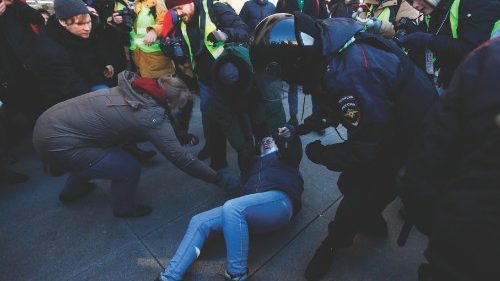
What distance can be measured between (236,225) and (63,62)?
196 centimetres

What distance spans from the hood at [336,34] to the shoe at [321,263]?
1.11m

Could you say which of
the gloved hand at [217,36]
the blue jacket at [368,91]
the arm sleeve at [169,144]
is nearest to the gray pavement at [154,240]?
the arm sleeve at [169,144]

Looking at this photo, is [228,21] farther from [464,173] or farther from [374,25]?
[464,173]

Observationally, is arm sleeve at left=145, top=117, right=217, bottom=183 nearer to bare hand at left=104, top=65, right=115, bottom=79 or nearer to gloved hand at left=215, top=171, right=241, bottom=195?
gloved hand at left=215, top=171, right=241, bottom=195

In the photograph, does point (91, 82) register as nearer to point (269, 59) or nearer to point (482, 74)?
point (269, 59)

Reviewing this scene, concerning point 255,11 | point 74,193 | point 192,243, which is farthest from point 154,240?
point 255,11

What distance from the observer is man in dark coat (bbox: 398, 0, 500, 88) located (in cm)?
189

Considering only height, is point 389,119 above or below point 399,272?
above

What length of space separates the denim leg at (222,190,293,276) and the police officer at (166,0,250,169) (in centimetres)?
115

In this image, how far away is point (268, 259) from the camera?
1986 millimetres

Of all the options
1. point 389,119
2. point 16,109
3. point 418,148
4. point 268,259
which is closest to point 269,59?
point 389,119

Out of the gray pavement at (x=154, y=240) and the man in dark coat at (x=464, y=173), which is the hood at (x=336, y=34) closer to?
the man in dark coat at (x=464, y=173)

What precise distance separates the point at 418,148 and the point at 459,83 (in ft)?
0.75

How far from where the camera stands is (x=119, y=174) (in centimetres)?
218
